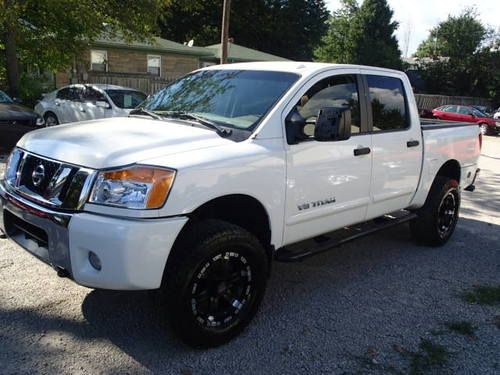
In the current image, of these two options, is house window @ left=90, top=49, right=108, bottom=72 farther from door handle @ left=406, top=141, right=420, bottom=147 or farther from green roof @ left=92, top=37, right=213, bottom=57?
door handle @ left=406, top=141, right=420, bottom=147

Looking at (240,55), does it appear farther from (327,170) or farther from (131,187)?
(131,187)

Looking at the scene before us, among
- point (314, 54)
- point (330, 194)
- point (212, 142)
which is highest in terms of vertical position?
point (314, 54)

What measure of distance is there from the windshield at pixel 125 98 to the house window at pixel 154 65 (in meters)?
13.3

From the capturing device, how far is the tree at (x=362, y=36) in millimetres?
44812

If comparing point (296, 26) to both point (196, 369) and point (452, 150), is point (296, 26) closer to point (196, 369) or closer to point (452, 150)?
point (452, 150)

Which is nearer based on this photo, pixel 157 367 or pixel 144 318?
pixel 157 367

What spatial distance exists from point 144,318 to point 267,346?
3.14ft

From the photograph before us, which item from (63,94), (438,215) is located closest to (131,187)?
(438,215)

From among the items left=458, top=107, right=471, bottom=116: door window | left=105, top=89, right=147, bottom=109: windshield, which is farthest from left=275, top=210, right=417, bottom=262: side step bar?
left=458, top=107, right=471, bottom=116: door window

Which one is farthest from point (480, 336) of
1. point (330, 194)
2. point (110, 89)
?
point (110, 89)

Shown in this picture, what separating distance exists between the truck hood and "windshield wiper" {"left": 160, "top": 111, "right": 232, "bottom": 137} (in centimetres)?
6

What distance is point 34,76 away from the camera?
69.7 feet

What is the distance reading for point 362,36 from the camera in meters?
46.2

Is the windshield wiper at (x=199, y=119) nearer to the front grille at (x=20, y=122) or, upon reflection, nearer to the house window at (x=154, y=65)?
the front grille at (x=20, y=122)
